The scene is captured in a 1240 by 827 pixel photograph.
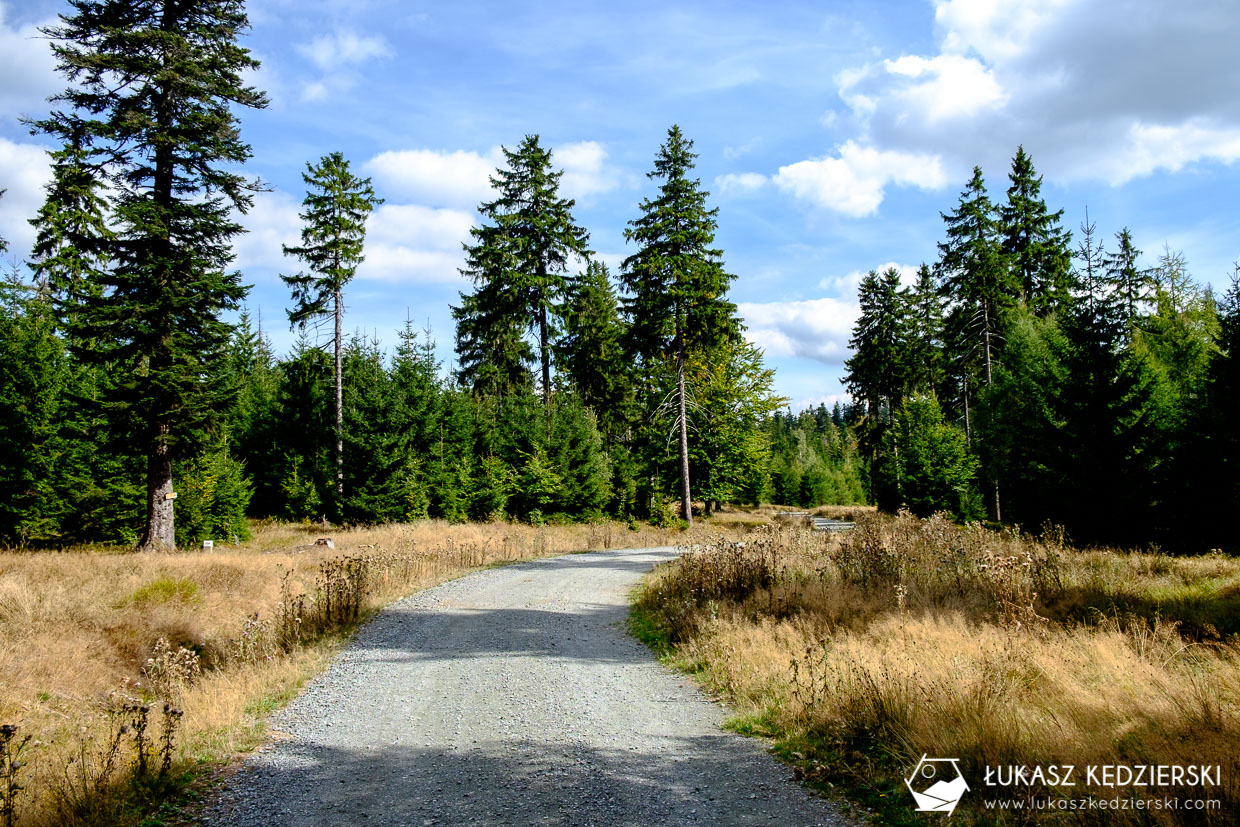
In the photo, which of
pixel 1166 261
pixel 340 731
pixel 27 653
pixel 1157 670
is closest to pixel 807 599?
pixel 1157 670

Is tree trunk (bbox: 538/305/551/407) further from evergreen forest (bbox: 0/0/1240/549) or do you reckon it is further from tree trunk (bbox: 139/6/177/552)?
tree trunk (bbox: 139/6/177/552)

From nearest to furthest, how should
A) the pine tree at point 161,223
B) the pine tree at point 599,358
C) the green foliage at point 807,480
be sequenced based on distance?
1. the pine tree at point 161,223
2. the pine tree at point 599,358
3. the green foliage at point 807,480

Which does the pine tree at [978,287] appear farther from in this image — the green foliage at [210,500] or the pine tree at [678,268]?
the green foliage at [210,500]

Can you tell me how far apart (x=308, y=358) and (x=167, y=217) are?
42.9ft

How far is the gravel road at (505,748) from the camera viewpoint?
14.4 feet

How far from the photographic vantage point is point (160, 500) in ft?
58.5

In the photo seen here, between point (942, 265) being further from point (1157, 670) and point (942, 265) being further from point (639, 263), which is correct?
point (1157, 670)

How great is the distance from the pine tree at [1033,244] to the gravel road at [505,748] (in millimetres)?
36117

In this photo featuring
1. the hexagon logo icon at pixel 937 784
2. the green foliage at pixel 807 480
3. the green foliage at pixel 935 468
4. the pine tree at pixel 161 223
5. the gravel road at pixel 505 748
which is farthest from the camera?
the green foliage at pixel 807 480

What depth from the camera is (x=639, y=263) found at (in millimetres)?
27953

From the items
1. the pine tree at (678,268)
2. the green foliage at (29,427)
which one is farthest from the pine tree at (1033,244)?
the green foliage at (29,427)

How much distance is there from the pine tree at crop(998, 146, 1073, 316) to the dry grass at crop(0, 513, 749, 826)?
33.0m

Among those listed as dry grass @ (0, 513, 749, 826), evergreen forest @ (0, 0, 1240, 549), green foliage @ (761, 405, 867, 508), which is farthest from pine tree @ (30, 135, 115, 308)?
green foliage @ (761, 405, 867, 508)

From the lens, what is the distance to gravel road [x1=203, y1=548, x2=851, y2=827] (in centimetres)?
438
